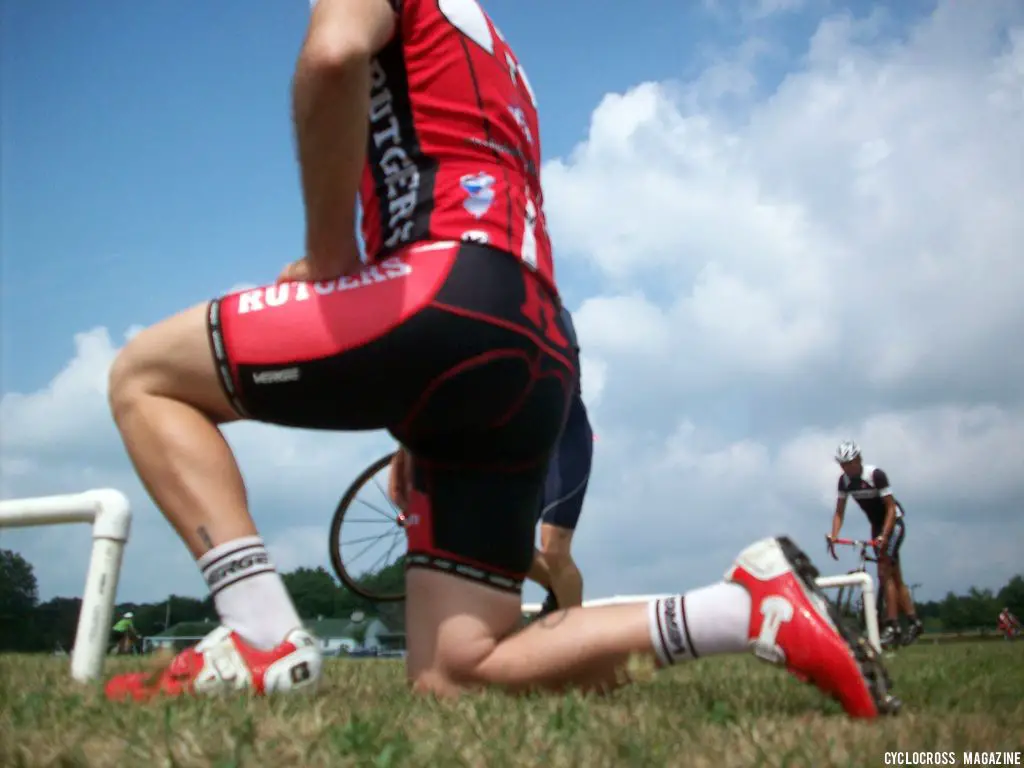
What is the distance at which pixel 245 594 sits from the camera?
224cm

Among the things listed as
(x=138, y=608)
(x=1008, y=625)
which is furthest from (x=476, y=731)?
(x=1008, y=625)

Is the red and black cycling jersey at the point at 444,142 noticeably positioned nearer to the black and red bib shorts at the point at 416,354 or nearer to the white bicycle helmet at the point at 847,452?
the black and red bib shorts at the point at 416,354

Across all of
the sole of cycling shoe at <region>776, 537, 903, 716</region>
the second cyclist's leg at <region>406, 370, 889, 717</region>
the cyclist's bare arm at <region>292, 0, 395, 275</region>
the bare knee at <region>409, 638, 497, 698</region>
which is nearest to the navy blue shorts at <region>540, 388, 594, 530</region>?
the second cyclist's leg at <region>406, 370, 889, 717</region>

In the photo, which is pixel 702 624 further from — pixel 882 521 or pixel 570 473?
pixel 882 521

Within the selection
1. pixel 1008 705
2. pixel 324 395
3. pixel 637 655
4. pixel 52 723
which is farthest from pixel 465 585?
pixel 1008 705

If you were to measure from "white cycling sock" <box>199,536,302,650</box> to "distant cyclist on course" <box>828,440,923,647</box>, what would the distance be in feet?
28.5

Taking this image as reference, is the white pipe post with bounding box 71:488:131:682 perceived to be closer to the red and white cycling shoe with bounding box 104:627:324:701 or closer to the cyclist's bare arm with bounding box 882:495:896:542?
the red and white cycling shoe with bounding box 104:627:324:701

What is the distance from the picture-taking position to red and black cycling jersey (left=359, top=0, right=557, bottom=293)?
2316 millimetres

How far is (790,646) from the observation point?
7.00ft

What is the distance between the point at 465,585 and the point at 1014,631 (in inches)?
1021

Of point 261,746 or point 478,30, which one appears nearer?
point 261,746

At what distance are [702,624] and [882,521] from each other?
338 inches

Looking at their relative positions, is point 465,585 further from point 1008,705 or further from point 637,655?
point 1008,705

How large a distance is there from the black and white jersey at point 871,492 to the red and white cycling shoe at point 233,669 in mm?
8885
